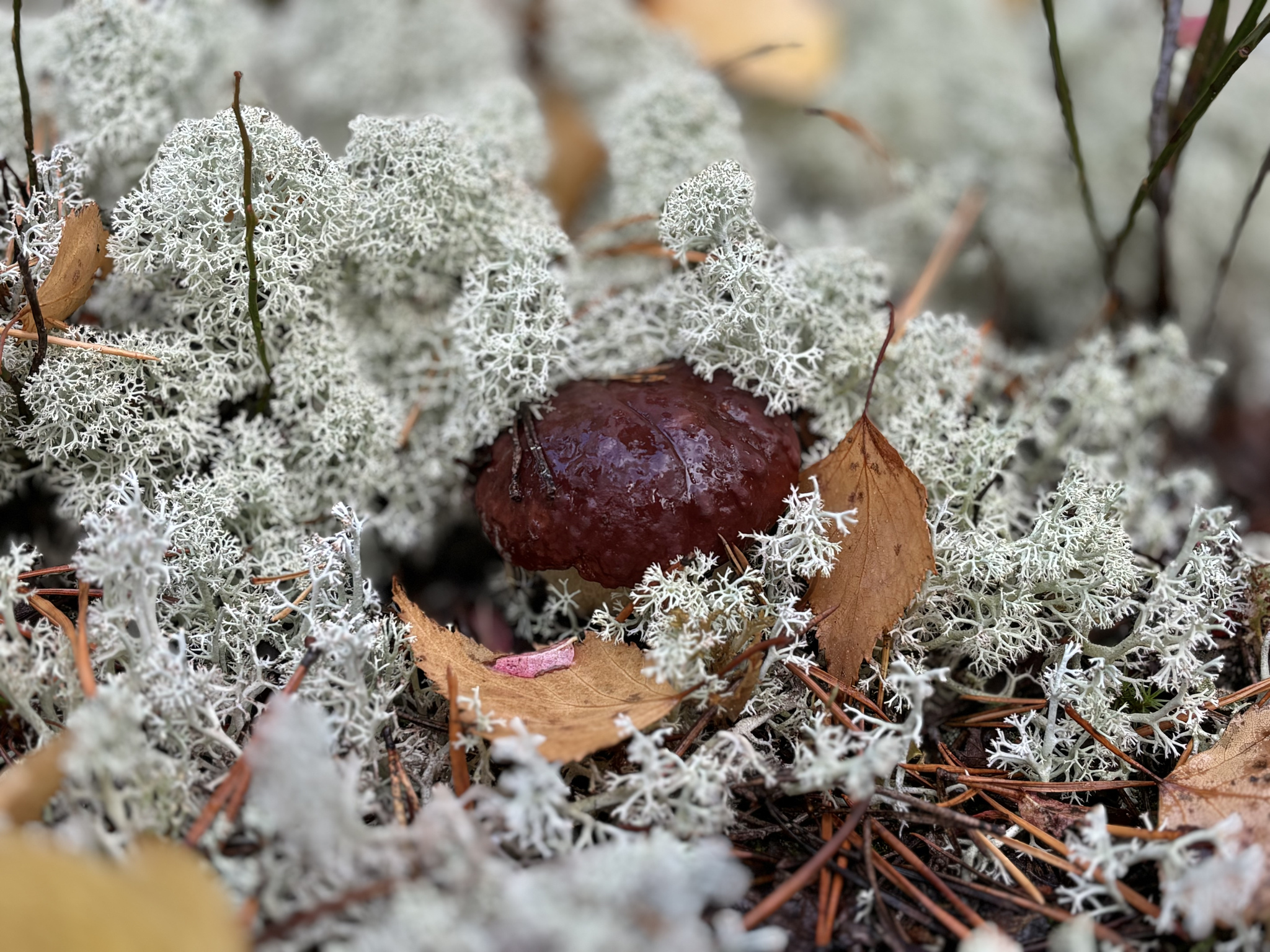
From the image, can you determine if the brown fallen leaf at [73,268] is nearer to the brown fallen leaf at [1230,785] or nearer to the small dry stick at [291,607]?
the small dry stick at [291,607]

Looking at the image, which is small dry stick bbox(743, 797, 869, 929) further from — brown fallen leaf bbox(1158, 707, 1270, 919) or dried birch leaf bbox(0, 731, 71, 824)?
dried birch leaf bbox(0, 731, 71, 824)

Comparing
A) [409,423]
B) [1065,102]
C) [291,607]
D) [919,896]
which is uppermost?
[1065,102]

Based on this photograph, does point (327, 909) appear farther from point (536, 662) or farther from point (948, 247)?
point (948, 247)

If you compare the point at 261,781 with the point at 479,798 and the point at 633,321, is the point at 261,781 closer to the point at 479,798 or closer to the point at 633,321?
the point at 479,798

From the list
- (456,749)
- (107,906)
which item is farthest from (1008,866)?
(107,906)

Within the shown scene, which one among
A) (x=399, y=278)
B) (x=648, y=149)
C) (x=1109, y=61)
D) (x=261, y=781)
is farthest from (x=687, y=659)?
(x=1109, y=61)

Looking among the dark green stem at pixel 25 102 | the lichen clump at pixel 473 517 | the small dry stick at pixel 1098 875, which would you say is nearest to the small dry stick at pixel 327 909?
the lichen clump at pixel 473 517

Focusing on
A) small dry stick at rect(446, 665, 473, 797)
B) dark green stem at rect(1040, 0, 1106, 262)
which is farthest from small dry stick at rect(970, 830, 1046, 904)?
dark green stem at rect(1040, 0, 1106, 262)
